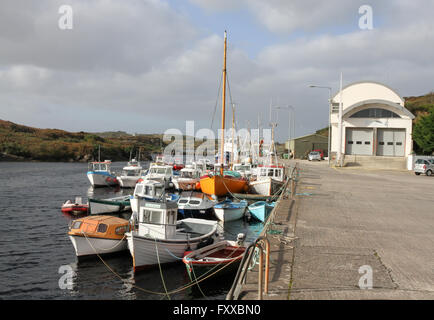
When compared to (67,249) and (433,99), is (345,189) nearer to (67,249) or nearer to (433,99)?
(67,249)

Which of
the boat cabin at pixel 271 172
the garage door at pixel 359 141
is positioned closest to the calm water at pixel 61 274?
the boat cabin at pixel 271 172

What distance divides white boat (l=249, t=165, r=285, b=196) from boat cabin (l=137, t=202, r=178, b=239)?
692 inches

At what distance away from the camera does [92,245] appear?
15961mm

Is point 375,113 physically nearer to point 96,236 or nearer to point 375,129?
point 375,129

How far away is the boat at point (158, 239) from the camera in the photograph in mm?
14381

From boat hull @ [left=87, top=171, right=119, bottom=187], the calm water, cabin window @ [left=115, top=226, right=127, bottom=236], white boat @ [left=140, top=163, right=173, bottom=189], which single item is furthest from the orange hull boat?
boat hull @ [left=87, top=171, right=119, bottom=187]

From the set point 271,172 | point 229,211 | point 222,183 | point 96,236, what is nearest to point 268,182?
point 271,172

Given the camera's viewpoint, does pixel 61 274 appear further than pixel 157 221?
No

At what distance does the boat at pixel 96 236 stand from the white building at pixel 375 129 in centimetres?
4353

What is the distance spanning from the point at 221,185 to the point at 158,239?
1782cm

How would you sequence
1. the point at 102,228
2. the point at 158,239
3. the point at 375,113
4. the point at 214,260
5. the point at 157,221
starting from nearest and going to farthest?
the point at 214,260, the point at 158,239, the point at 157,221, the point at 102,228, the point at 375,113

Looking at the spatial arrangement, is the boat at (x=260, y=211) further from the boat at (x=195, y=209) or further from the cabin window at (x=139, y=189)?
the cabin window at (x=139, y=189)
